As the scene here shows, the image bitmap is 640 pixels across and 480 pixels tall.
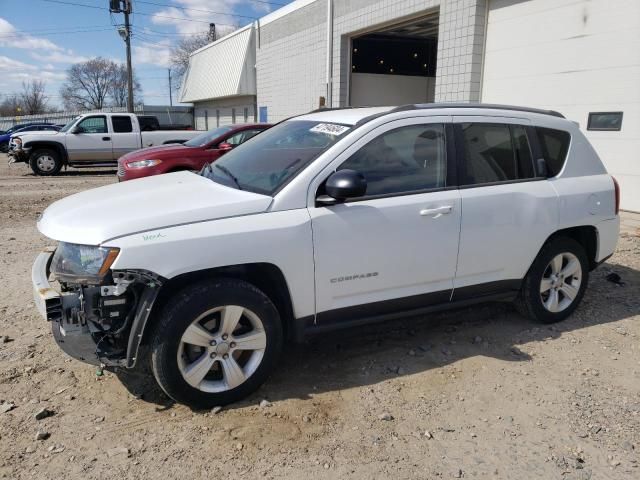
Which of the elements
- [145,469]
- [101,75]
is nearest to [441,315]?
[145,469]

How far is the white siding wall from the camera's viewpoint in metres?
28.5

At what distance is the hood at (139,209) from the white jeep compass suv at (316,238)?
13 mm

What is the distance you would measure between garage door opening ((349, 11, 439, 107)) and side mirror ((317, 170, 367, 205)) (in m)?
13.7

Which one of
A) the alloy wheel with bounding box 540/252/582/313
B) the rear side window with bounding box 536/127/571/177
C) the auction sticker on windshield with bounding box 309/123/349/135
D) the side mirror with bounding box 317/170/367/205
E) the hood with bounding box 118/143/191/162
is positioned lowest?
the alloy wheel with bounding box 540/252/582/313

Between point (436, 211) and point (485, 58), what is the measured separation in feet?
27.8

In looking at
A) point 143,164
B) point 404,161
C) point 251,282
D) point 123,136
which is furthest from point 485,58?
point 123,136

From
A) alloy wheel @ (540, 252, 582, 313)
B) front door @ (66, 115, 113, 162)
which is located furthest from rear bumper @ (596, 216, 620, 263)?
front door @ (66, 115, 113, 162)

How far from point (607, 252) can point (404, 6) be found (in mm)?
10064

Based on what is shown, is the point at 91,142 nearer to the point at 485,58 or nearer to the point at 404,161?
the point at 485,58

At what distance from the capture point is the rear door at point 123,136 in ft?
52.1

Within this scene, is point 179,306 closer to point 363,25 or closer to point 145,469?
point 145,469

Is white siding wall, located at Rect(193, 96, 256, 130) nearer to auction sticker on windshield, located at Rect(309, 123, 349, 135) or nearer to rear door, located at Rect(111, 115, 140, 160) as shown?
rear door, located at Rect(111, 115, 140, 160)

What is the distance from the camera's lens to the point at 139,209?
3.21 m

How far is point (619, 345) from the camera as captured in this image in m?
4.34
